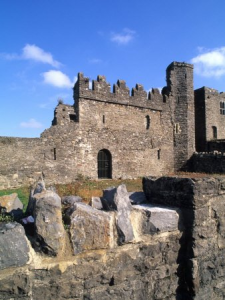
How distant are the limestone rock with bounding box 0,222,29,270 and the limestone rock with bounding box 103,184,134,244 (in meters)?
0.86

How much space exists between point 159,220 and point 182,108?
20105 millimetres

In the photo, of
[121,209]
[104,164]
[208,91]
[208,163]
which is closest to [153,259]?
[121,209]

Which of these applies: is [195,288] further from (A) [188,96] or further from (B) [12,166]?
(A) [188,96]

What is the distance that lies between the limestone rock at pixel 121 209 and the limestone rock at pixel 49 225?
563mm

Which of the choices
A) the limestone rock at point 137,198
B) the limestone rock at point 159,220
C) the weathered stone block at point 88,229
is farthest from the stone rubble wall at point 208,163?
the weathered stone block at point 88,229

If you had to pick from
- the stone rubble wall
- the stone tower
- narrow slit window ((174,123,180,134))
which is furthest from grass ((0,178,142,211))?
narrow slit window ((174,123,180,134))

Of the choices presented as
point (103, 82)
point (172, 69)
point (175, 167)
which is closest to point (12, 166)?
point (103, 82)

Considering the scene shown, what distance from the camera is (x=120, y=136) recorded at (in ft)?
62.4

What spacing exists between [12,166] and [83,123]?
5.46 metres

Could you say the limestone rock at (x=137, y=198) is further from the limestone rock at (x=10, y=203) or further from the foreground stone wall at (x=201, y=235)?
the limestone rock at (x=10, y=203)

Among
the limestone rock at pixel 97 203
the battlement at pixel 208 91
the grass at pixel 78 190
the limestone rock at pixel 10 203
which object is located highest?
the battlement at pixel 208 91

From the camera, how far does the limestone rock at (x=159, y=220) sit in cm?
253

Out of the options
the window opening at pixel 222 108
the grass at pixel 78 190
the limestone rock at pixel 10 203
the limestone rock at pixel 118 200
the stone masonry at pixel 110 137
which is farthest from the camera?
the window opening at pixel 222 108

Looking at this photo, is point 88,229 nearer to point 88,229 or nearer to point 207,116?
point 88,229
